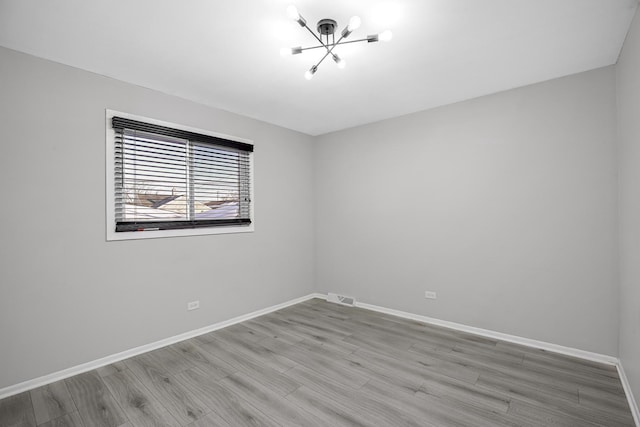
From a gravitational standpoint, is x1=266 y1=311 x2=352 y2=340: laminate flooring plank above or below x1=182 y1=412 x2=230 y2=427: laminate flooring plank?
above

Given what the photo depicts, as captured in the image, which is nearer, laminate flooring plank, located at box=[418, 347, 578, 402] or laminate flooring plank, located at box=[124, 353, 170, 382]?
laminate flooring plank, located at box=[418, 347, 578, 402]

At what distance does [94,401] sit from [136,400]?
0.30 m

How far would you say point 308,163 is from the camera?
15.9 ft

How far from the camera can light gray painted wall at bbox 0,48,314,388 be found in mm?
2297

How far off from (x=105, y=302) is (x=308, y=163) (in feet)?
10.4

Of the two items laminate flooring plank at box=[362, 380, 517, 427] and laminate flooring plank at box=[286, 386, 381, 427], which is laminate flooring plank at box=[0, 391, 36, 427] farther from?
laminate flooring plank at box=[362, 380, 517, 427]

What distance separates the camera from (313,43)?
2.29 metres

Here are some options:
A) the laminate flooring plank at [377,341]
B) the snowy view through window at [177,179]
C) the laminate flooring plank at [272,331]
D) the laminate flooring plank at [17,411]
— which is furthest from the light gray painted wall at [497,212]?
the laminate flooring plank at [17,411]

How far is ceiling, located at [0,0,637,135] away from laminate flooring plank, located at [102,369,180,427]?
8.57 feet

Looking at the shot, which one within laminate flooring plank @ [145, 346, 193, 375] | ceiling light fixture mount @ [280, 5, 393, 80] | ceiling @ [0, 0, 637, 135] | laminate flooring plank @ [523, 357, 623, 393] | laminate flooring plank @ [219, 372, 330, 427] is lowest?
laminate flooring plank @ [219, 372, 330, 427]

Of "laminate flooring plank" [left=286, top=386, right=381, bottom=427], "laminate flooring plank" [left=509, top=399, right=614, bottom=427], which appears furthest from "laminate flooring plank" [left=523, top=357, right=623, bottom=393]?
"laminate flooring plank" [left=286, top=386, right=381, bottom=427]

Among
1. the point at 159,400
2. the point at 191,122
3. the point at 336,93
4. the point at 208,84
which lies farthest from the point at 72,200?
the point at 336,93

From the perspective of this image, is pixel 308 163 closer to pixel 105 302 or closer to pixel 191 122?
pixel 191 122

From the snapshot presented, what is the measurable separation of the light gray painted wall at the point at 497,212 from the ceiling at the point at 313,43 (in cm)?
36
